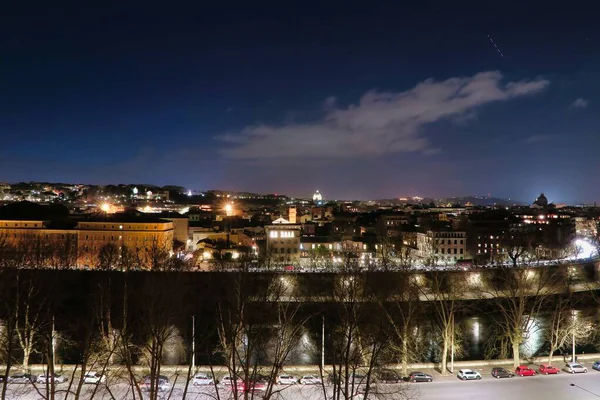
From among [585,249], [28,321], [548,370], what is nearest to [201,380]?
[28,321]

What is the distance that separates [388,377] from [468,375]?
1.78 meters

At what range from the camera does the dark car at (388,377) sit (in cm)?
981

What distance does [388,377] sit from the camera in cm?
992

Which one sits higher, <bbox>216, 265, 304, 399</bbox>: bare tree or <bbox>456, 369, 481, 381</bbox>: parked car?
<bbox>216, 265, 304, 399</bbox>: bare tree

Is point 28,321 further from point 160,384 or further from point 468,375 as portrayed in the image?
point 468,375

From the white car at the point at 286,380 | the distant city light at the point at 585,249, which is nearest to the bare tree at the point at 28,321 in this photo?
the white car at the point at 286,380

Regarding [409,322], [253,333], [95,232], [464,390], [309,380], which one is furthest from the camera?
[95,232]

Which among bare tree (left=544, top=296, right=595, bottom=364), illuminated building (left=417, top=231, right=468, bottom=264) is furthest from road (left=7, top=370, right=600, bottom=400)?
illuminated building (left=417, top=231, right=468, bottom=264)

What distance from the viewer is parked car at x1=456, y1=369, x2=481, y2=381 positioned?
33.3 ft

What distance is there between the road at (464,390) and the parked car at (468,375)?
123 millimetres

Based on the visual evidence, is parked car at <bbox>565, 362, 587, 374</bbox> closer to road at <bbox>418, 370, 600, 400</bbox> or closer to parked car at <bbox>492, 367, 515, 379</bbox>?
road at <bbox>418, 370, 600, 400</bbox>

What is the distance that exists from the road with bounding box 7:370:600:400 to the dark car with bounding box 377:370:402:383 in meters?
0.17

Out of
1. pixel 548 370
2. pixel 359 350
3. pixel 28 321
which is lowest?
pixel 548 370

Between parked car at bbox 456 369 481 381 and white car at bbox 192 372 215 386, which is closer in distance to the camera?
white car at bbox 192 372 215 386
